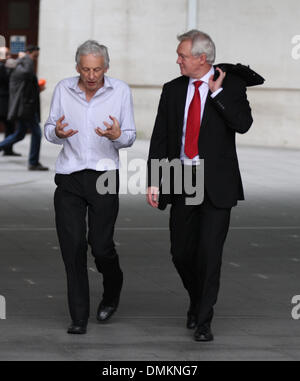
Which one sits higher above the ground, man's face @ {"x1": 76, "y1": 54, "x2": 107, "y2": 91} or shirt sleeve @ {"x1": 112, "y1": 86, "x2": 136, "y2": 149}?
man's face @ {"x1": 76, "y1": 54, "x2": 107, "y2": 91}

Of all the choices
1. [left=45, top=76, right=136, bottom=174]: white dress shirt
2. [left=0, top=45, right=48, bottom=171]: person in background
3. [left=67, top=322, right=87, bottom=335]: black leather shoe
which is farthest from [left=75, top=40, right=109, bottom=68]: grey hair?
[left=0, top=45, right=48, bottom=171]: person in background

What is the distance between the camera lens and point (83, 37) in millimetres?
24719

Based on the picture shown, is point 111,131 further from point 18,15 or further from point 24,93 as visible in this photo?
point 18,15

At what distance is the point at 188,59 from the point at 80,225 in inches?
46.6

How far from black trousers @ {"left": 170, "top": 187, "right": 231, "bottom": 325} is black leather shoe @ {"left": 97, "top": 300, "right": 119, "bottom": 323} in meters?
0.56

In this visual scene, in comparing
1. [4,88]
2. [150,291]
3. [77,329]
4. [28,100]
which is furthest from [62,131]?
[4,88]

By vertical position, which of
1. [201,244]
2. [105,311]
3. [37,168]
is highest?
[201,244]

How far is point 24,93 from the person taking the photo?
1739cm

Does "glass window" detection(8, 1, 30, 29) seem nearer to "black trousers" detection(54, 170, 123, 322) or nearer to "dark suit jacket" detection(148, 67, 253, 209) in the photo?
"black trousers" detection(54, 170, 123, 322)

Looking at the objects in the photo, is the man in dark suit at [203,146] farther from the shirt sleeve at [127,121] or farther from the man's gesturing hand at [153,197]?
the shirt sleeve at [127,121]

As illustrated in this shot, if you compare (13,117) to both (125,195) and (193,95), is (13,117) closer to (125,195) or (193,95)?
(125,195)

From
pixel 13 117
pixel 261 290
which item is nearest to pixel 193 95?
pixel 261 290

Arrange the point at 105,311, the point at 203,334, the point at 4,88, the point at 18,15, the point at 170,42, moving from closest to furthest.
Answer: the point at 203,334
the point at 105,311
the point at 4,88
the point at 170,42
the point at 18,15

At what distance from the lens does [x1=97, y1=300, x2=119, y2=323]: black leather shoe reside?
24.7 ft
